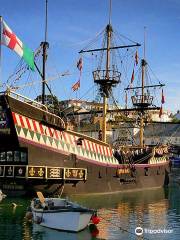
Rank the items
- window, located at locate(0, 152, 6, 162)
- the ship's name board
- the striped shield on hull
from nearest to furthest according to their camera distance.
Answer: the ship's name board < the striped shield on hull < window, located at locate(0, 152, 6, 162)

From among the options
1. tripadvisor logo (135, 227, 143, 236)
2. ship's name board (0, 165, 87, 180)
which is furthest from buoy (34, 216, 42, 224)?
ship's name board (0, 165, 87, 180)

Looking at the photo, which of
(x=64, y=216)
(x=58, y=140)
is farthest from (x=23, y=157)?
(x=64, y=216)

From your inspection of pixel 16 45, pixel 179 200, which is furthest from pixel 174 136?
pixel 16 45

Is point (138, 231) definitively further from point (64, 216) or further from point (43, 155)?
point (43, 155)

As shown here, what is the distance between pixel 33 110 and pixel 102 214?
863 centimetres

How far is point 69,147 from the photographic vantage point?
115ft

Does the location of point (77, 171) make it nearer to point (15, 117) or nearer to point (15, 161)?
point (15, 161)

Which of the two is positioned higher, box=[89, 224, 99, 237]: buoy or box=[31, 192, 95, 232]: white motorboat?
box=[31, 192, 95, 232]: white motorboat

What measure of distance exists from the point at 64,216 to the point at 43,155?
11647 mm

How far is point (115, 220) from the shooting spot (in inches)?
982

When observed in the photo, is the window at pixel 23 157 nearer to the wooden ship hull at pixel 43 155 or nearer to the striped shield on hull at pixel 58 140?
the wooden ship hull at pixel 43 155

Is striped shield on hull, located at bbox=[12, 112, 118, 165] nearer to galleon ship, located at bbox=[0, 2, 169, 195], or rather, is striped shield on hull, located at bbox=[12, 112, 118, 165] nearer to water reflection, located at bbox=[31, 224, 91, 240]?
galleon ship, located at bbox=[0, 2, 169, 195]

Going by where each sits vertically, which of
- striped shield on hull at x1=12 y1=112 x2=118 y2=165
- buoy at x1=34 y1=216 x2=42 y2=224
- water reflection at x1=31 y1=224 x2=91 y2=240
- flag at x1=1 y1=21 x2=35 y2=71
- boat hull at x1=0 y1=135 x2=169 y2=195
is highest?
flag at x1=1 y1=21 x2=35 y2=71

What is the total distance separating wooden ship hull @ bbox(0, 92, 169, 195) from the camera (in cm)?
3031
